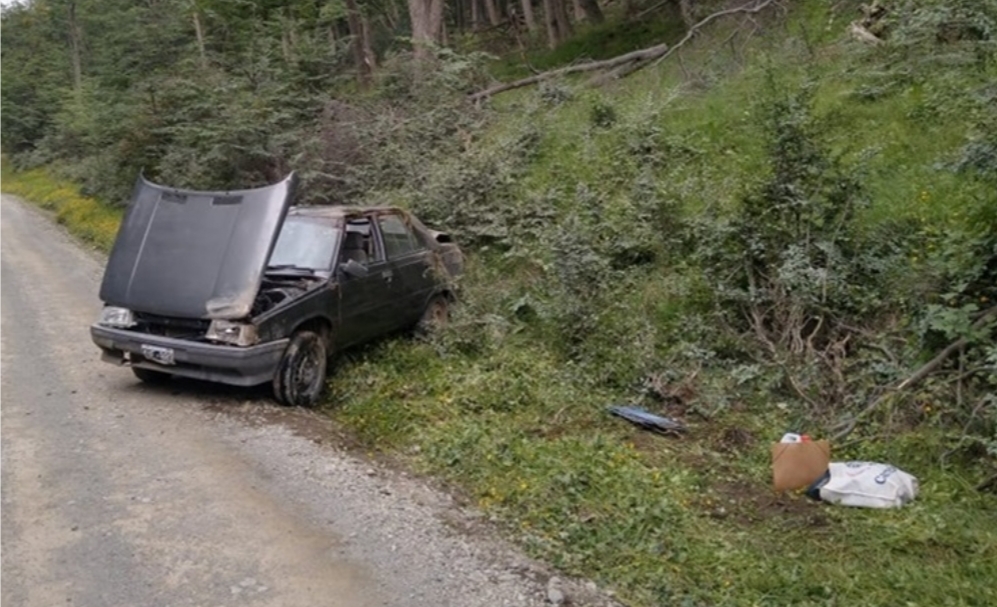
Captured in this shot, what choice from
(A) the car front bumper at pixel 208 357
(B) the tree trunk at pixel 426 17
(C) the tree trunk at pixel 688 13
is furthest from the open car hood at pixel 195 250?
(B) the tree trunk at pixel 426 17

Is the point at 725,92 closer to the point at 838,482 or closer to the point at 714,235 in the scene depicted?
the point at 714,235

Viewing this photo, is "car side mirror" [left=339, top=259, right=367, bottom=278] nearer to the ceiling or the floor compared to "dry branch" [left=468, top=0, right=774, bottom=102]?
nearer to the floor

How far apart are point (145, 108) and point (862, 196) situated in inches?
611

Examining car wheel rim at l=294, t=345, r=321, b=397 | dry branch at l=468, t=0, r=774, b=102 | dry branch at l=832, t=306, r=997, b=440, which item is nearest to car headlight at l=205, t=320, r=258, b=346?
car wheel rim at l=294, t=345, r=321, b=397

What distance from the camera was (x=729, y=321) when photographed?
7691 millimetres

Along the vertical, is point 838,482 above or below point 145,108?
below

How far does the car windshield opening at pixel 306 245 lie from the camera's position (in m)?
7.56

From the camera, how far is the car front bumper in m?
6.50

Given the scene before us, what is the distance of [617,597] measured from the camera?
4.11 meters

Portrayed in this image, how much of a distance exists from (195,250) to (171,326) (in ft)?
2.28

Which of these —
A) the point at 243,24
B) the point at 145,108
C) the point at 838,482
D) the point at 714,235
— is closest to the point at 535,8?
the point at 243,24

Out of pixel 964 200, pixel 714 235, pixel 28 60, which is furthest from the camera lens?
pixel 28 60

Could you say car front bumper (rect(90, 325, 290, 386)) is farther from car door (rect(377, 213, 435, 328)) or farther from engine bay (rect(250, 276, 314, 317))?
car door (rect(377, 213, 435, 328))

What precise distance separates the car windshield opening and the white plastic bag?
468 cm
